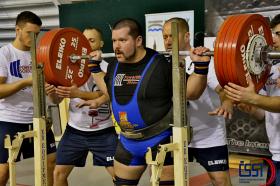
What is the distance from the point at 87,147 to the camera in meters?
3.58

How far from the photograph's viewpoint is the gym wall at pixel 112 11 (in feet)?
19.3

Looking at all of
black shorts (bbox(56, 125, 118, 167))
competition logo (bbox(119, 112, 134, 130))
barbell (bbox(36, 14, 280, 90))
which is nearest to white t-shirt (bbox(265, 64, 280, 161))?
barbell (bbox(36, 14, 280, 90))

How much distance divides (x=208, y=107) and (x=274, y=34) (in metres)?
0.70

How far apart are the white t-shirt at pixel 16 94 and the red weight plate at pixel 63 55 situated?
1.06 ft

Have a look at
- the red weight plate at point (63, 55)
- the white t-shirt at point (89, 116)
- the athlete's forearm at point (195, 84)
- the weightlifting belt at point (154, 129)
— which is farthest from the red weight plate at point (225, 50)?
the white t-shirt at point (89, 116)

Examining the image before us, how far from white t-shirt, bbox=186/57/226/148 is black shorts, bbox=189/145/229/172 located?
0.10 ft

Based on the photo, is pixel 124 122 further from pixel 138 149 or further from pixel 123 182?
pixel 123 182

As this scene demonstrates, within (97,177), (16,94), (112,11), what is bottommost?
(97,177)

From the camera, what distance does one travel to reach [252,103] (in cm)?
235

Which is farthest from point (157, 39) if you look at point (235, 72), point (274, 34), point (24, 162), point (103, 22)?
point (235, 72)

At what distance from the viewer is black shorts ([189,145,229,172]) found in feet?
10.1

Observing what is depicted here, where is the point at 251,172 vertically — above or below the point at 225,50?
below

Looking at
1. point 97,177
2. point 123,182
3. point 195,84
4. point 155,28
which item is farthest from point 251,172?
point 195,84

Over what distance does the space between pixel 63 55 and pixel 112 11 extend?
11.9 ft
